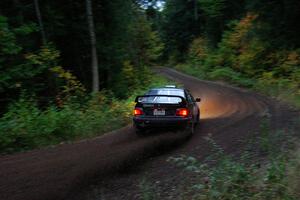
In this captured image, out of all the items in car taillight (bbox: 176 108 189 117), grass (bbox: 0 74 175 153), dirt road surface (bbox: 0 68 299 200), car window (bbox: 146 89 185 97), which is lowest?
dirt road surface (bbox: 0 68 299 200)

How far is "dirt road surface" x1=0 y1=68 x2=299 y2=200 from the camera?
788 cm

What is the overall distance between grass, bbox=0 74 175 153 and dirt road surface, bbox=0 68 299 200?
0.84 meters

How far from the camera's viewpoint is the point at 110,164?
9.80 meters

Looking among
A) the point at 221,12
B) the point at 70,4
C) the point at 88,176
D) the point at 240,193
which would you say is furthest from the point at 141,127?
the point at 221,12

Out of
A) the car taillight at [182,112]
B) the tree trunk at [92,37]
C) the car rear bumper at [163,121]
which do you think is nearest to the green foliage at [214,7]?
the tree trunk at [92,37]

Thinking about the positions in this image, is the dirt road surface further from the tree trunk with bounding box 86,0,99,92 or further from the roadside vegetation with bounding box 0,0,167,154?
the tree trunk with bounding box 86,0,99,92

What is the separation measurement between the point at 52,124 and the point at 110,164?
454 centimetres

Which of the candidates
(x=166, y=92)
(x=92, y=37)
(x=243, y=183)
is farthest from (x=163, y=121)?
(x=92, y=37)

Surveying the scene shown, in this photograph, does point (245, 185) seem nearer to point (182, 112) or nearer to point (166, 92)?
point (182, 112)

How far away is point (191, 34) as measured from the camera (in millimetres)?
63969

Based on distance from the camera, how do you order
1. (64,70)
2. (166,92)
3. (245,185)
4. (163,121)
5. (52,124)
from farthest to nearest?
(64,70)
(166,92)
(52,124)
(163,121)
(245,185)

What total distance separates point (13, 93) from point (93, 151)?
8234 millimetres

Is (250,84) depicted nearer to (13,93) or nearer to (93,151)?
(13,93)

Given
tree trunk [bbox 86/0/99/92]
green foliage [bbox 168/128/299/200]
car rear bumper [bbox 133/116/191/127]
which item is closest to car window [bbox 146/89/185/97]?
car rear bumper [bbox 133/116/191/127]
